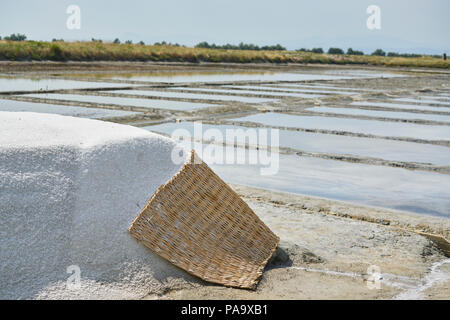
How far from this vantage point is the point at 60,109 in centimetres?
1177

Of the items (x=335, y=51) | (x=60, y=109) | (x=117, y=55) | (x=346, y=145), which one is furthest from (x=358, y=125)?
(x=335, y=51)

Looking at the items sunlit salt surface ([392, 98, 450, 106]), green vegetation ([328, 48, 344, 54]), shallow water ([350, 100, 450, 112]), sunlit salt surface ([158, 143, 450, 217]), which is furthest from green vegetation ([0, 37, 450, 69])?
green vegetation ([328, 48, 344, 54])

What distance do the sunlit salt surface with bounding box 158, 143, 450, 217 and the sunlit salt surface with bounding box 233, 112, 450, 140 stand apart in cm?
306

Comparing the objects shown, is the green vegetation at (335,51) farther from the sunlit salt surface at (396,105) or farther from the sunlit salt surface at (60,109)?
the sunlit salt surface at (60,109)

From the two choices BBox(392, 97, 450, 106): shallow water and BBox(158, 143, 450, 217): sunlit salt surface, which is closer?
BBox(158, 143, 450, 217): sunlit salt surface

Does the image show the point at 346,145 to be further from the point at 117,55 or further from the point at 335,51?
the point at 335,51

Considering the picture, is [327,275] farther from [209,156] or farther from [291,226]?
[209,156]

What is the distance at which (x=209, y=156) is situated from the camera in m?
7.70

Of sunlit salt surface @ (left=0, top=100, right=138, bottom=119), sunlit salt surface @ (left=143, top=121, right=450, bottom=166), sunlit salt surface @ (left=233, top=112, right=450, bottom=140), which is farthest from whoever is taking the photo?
sunlit salt surface @ (left=0, top=100, right=138, bottom=119)

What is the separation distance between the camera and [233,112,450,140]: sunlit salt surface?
1039 cm

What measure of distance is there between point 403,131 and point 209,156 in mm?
4468

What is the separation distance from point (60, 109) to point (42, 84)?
5.94m

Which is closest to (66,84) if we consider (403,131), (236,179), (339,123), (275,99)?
(275,99)

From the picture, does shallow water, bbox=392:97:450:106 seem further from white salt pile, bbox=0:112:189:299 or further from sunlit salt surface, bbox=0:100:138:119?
white salt pile, bbox=0:112:189:299
